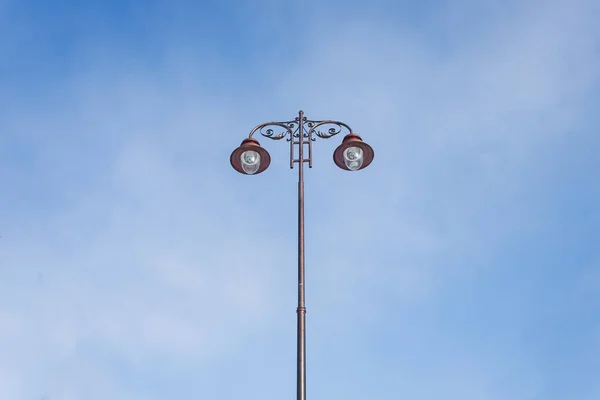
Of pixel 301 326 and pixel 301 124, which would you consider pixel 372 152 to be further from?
pixel 301 326

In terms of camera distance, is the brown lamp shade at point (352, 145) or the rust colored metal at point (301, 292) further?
the brown lamp shade at point (352, 145)

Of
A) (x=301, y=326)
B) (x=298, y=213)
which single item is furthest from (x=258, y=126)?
(x=301, y=326)

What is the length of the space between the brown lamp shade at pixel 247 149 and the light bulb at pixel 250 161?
4cm

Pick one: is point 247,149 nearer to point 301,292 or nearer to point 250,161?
point 250,161

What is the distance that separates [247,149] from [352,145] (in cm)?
166

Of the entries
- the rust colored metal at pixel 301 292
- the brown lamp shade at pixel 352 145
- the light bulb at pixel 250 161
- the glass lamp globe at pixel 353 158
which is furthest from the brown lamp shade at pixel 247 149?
the glass lamp globe at pixel 353 158

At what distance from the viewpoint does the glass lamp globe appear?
408 inches

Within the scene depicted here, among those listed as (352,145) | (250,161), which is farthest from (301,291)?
(352,145)

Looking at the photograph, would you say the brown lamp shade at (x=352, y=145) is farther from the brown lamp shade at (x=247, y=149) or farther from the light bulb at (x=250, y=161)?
the light bulb at (x=250, y=161)

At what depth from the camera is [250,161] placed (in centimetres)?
1042

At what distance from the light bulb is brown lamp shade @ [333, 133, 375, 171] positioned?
1247 millimetres

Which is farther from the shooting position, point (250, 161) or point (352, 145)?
point (250, 161)

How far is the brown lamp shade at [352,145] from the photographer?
10.3 m

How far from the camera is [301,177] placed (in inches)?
387
